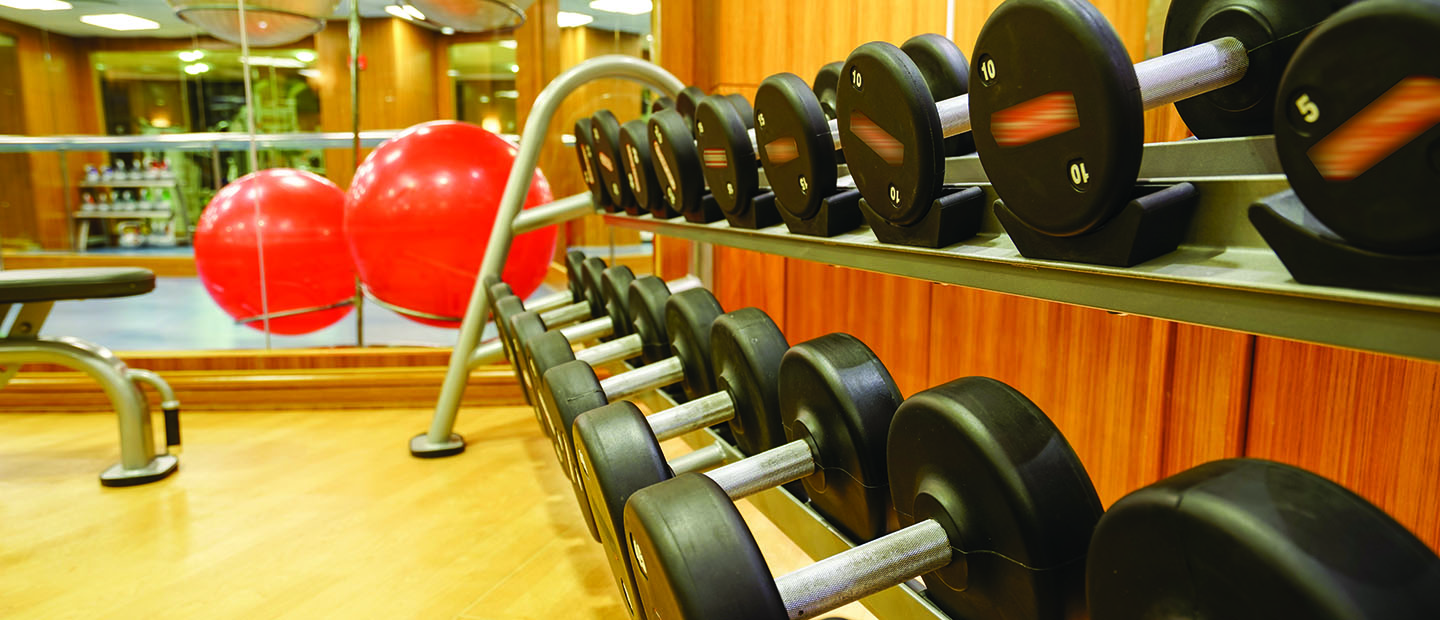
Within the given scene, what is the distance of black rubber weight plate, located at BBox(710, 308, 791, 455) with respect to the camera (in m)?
1.13

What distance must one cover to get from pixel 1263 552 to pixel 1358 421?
817 millimetres

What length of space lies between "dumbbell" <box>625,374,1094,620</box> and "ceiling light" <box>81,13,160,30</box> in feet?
21.1

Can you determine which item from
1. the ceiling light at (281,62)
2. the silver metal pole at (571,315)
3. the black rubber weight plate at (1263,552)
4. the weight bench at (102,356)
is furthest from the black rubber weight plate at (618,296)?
the ceiling light at (281,62)

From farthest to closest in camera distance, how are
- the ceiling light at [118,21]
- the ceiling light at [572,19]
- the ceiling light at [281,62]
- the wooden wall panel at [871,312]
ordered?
the ceiling light at [118,21]
the ceiling light at [281,62]
the ceiling light at [572,19]
the wooden wall panel at [871,312]

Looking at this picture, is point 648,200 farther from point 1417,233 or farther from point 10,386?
point 10,386

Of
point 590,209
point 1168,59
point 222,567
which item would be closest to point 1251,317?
point 1168,59

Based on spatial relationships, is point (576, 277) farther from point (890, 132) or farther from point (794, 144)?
point (890, 132)

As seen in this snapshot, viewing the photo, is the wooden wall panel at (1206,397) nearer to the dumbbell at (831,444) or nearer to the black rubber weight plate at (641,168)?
the dumbbell at (831,444)

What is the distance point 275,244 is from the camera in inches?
118

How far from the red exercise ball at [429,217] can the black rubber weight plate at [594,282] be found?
846 millimetres

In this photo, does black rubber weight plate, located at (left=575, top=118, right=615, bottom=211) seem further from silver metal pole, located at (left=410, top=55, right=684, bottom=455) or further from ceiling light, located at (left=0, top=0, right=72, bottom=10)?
ceiling light, located at (left=0, top=0, right=72, bottom=10)

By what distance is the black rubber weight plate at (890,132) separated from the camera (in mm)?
744

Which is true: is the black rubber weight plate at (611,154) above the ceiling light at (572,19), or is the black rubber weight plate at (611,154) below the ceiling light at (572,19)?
below

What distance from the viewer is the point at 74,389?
9.32ft
